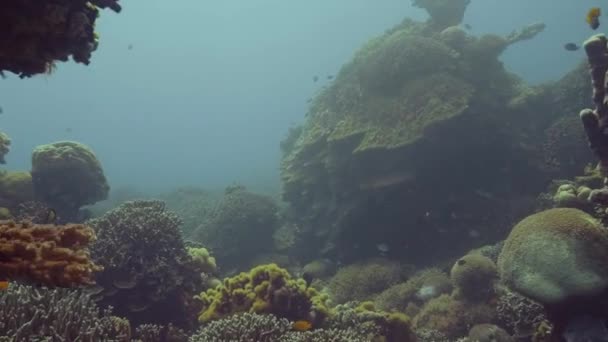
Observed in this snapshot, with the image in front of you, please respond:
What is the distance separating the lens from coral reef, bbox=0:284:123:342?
4809 millimetres

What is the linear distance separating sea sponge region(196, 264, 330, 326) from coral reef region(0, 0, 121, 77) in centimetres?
483

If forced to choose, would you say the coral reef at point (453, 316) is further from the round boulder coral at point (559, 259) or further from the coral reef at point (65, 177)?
the coral reef at point (65, 177)

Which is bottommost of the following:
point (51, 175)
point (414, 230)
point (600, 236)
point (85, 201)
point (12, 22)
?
point (414, 230)

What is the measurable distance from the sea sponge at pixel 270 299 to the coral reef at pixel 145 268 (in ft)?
4.63

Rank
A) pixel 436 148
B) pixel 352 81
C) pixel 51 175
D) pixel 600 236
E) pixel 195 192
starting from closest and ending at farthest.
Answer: pixel 600 236 → pixel 51 175 → pixel 436 148 → pixel 352 81 → pixel 195 192

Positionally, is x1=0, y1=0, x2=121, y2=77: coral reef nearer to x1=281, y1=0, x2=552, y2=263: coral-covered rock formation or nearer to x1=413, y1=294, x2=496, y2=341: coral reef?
x1=413, y1=294, x2=496, y2=341: coral reef

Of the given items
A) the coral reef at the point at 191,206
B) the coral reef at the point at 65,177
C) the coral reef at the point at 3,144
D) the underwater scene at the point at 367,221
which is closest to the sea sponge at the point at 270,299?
the underwater scene at the point at 367,221

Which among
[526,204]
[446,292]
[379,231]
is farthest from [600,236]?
[379,231]

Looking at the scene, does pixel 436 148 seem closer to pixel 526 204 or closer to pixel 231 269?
pixel 526 204

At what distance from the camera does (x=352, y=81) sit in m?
18.2

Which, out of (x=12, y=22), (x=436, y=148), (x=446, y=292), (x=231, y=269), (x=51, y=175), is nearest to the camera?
(x=12, y=22)

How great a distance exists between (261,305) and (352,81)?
495 inches

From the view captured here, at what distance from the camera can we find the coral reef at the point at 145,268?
863 cm

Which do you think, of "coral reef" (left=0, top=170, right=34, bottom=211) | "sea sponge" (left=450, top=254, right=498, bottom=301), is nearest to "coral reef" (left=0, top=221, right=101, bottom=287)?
"sea sponge" (left=450, top=254, right=498, bottom=301)
